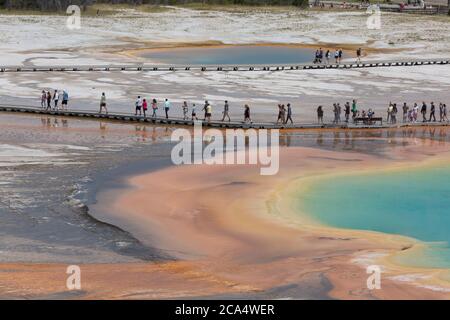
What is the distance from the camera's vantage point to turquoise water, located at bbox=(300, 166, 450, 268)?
2367 centimetres

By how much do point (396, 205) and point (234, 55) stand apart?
3549 centimetres

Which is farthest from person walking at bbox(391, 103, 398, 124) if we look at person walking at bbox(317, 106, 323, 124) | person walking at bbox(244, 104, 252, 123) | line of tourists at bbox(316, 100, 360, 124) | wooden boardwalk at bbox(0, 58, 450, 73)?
wooden boardwalk at bbox(0, 58, 450, 73)

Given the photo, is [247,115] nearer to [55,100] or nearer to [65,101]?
[65,101]

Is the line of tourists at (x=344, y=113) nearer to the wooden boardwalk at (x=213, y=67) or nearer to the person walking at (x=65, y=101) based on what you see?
the person walking at (x=65, y=101)

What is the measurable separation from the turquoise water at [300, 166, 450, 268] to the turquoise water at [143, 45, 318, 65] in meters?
27.1

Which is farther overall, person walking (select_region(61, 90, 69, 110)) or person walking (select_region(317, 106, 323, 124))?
person walking (select_region(61, 90, 69, 110))

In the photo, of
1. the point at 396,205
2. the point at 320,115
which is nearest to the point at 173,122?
the point at 320,115

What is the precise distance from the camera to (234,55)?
202ft

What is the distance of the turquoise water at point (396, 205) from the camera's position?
77.7ft

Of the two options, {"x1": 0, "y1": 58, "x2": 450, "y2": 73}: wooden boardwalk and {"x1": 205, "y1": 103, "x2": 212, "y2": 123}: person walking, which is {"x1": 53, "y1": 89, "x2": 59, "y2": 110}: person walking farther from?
{"x1": 0, "y1": 58, "x2": 450, "y2": 73}: wooden boardwalk

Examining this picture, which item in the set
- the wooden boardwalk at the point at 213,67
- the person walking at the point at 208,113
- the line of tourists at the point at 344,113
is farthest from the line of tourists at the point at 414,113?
the wooden boardwalk at the point at 213,67

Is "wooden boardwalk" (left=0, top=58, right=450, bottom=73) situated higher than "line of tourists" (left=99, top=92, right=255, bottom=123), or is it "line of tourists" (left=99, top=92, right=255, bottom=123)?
"wooden boardwalk" (left=0, top=58, right=450, bottom=73)

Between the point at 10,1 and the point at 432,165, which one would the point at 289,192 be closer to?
the point at 432,165

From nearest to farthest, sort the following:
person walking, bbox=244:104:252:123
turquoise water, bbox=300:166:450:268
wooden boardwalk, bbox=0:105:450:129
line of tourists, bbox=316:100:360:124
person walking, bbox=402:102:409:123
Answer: turquoise water, bbox=300:166:450:268 → person walking, bbox=244:104:252:123 → wooden boardwalk, bbox=0:105:450:129 → line of tourists, bbox=316:100:360:124 → person walking, bbox=402:102:409:123
